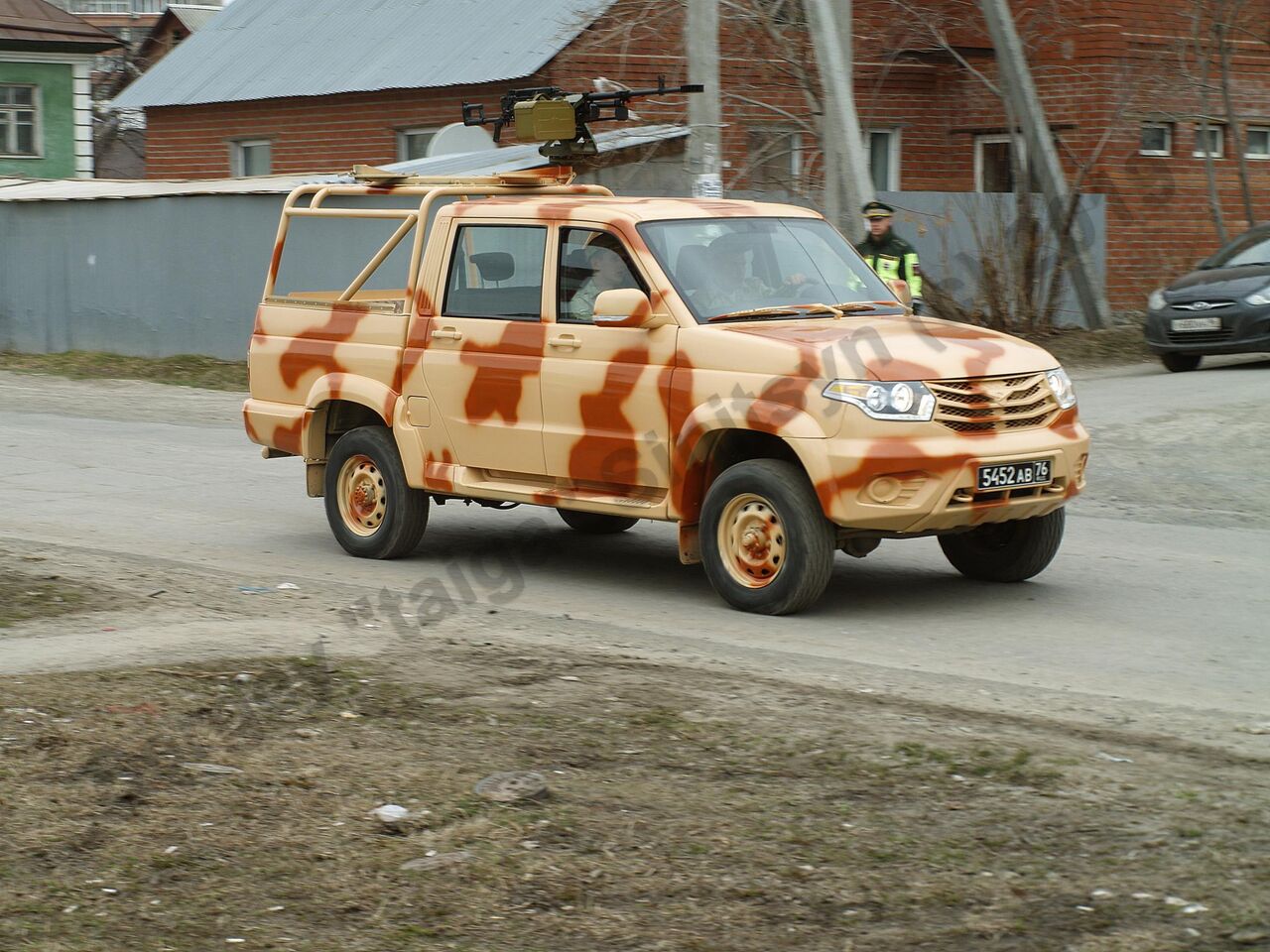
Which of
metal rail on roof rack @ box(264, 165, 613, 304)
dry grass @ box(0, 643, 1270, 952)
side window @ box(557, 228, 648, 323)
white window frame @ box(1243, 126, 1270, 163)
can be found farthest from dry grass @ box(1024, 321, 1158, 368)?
dry grass @ box(0, 643, 1270, 952)

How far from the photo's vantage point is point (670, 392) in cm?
830

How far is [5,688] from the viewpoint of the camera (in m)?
6.47

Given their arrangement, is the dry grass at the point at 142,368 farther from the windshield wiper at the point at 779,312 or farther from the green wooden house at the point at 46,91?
the green wooden house at the point at 46,91

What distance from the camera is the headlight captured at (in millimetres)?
18766

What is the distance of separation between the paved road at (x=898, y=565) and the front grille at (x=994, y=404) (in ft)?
2.99

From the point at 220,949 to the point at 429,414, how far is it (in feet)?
17.6

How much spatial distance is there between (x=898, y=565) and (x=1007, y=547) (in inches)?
34.4

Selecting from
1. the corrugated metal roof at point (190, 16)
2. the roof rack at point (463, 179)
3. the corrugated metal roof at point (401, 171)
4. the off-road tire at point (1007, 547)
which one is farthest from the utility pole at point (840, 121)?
the corrugated metal roof at point (190, 16)

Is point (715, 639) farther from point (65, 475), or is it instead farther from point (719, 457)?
point (65, 475)

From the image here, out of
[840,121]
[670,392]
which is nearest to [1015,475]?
[670,392]

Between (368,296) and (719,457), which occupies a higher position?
(368,296)

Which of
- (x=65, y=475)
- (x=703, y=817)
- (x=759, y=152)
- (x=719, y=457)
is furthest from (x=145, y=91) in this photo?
(x=703, y=817)

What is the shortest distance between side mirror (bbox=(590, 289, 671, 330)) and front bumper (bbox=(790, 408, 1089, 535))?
101cm

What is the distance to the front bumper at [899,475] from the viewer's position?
766 cm
